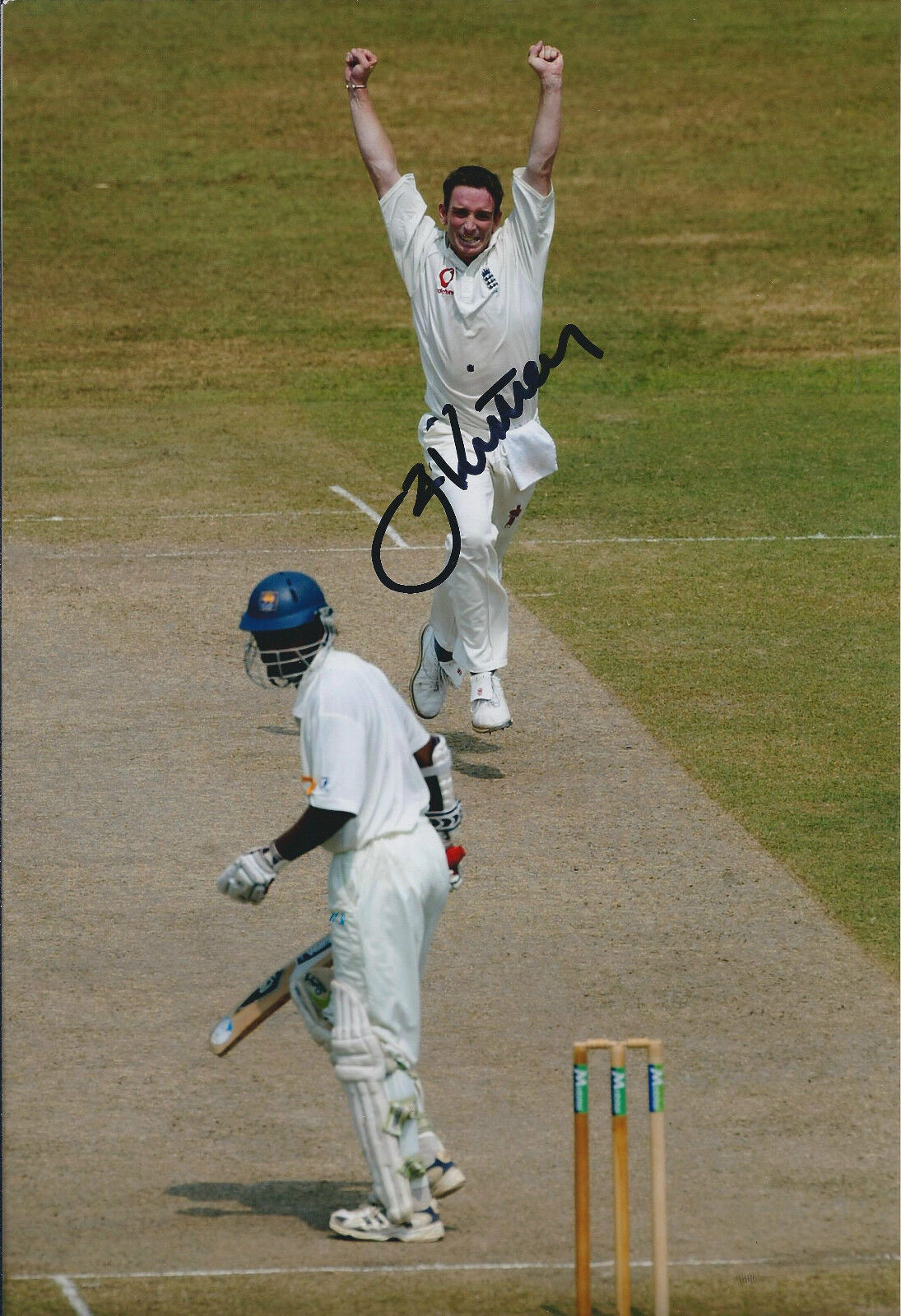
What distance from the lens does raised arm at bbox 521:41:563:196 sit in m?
10.3

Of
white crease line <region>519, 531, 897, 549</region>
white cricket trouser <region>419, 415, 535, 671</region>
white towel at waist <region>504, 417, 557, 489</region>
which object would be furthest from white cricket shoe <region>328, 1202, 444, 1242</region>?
white crease line <region>519, 531, 897, 549</region>

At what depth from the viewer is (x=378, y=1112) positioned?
6.14 metres

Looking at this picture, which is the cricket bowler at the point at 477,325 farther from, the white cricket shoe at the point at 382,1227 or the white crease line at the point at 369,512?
the white cricket shoe at the point at 382,1227

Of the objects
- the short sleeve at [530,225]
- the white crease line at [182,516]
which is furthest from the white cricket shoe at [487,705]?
the white crease line at [182,516]

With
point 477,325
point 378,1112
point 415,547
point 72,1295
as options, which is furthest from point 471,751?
point 72,1295

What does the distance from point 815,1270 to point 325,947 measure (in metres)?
1.70

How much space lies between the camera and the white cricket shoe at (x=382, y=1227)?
622cm

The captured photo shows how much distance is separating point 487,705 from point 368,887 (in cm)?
421

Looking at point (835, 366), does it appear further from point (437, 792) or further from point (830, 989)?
point (437, 792)

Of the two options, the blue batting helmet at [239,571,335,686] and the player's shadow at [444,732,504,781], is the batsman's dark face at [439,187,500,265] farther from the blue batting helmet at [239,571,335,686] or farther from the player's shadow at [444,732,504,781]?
the blue batting helmet at [239,571,335,686]

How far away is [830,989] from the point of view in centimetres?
800

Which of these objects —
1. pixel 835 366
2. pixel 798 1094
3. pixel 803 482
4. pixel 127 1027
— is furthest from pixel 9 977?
pixel 835 366

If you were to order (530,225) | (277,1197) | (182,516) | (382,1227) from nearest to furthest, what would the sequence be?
1. (382,1227)
2. (277,1197)
3. (530,225)
4. (182,516)
